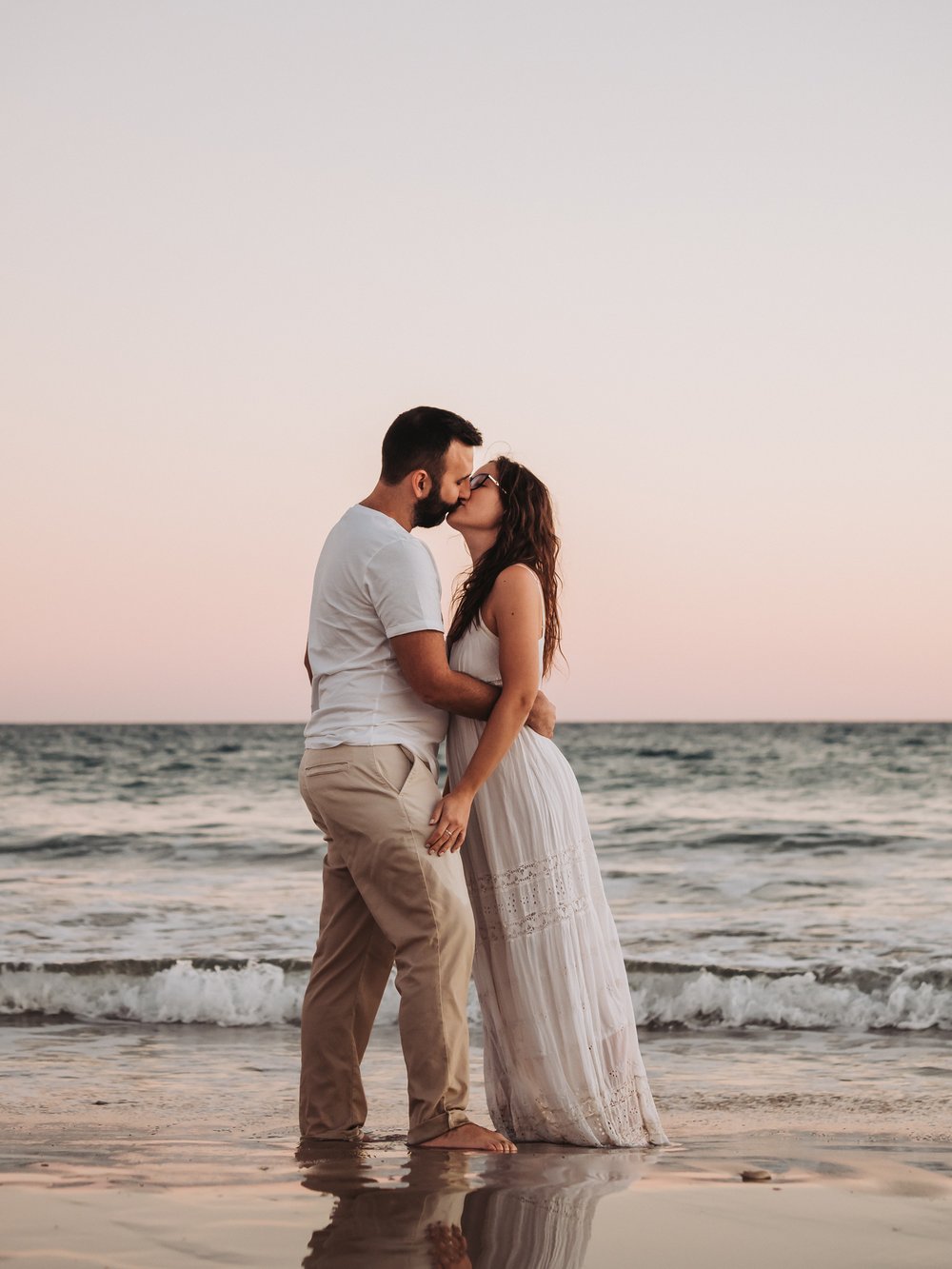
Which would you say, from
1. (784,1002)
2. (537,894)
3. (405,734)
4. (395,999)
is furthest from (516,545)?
(784,1002)

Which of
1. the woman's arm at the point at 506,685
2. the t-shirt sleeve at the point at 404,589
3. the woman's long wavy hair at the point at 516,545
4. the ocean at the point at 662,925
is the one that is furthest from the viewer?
the ocean at the point at 662,925

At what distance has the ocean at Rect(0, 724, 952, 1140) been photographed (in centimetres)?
599

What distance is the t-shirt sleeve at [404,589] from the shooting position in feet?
10.7

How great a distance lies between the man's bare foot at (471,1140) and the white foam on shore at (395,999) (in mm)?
3172

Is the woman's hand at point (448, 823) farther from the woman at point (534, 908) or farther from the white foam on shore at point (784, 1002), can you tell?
the white foam on shore at point (784, 1002)

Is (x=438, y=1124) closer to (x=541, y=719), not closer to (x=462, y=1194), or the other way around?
(x=462, y=1194)

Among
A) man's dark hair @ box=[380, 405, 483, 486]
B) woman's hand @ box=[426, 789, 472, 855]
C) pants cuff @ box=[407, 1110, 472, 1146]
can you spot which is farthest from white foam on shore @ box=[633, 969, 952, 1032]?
man's dark hair @ box=[380, 405, 483, 486]

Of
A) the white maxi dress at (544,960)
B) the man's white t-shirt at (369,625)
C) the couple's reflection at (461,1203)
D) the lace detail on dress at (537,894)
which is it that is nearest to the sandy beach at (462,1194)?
the couple's reflection at (461,1203)

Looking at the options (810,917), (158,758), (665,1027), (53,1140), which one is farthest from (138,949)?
(158,758)

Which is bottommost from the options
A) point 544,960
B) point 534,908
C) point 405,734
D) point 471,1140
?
point 471,1140

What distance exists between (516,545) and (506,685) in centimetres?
40

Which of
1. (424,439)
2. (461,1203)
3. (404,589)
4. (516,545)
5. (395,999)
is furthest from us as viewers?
(395,999)

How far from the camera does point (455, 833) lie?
3354mm

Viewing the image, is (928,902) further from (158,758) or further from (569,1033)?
(158,758)
